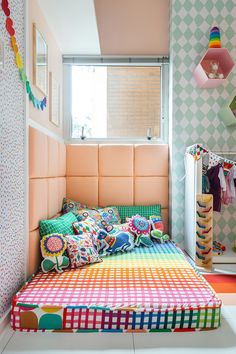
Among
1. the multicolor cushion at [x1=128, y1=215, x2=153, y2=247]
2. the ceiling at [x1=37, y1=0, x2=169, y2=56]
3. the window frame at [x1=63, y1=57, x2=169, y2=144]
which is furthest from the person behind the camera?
the window frame at [x1=63, y1=57, x2=169, y2=144]

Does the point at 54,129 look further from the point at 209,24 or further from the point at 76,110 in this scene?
the point at 209,24

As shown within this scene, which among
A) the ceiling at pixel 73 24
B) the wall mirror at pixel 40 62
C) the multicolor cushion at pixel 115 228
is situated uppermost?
the ceiling at pixel 73 24

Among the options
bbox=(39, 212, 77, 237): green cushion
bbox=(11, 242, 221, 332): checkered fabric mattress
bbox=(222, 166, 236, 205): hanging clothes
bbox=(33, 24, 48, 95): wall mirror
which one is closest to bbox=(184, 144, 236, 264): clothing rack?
Answer: bbox=(222, 166, 236, 205): hanging clothes

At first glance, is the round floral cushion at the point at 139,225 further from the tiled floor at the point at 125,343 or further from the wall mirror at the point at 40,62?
the wall mirror at the point at 40,62

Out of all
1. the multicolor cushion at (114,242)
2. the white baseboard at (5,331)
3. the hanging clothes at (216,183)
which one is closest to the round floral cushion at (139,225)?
the multicolor cushion at (114,242)

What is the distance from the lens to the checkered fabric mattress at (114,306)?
6.22 ft

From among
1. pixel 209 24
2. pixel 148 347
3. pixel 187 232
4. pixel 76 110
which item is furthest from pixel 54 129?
pixel 148 347

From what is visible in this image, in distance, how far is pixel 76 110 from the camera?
4023 millimetres

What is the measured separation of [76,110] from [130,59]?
89cm

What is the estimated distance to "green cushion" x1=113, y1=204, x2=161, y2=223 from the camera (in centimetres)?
354

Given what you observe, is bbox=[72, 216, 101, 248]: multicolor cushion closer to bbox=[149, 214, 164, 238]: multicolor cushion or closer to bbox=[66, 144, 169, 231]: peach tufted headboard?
bbox=[149, 214, 164, 238]: multicolor cushion

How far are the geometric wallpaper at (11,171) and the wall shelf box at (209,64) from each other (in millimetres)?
1888

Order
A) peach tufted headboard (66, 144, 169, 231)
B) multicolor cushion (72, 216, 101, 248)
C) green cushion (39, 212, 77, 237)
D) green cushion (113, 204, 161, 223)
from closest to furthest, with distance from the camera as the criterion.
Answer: green cushion (39, 212, 77, 237)
multicolor cushion (72, 216, 101, 248)
green cushion (113, 204, 161, 223)
peach tufted headboard (66, 144, 169, 231)

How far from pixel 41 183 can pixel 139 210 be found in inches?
50.6
